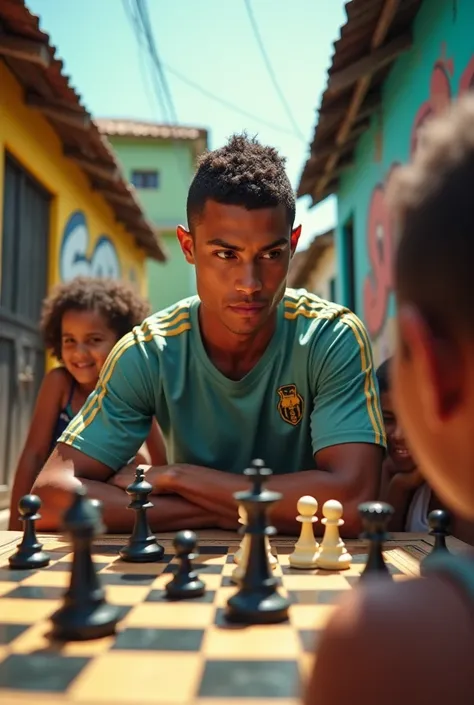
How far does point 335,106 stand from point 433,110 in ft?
6.67

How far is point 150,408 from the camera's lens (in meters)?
2.51

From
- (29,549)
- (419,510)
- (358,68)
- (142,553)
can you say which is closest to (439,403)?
(142,553)

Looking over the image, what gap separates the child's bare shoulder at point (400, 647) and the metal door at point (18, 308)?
5.71 m

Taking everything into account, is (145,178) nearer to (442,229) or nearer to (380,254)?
(380,254)

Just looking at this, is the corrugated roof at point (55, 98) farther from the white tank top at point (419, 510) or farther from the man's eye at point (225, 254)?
the white tank top at point (419, 510)

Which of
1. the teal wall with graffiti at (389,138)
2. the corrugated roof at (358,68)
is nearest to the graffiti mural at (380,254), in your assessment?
the teal wall with graffiti at (389,138)

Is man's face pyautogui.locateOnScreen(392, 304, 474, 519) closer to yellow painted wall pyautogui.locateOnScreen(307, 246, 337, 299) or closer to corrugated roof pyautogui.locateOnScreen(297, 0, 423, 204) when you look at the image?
corrugated roof pyautogui.locateOnScreen(297, 0, 423, 204)

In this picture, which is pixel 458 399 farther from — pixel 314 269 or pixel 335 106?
pixel 314 269

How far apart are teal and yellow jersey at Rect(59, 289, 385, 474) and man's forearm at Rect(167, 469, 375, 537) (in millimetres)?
316

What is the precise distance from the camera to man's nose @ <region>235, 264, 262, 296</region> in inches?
88.9

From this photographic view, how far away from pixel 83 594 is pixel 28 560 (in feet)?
1.64

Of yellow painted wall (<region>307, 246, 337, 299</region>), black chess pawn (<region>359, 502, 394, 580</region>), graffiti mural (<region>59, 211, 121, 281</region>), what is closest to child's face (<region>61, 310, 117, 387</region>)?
black chess pawn (<region>359, 502, 394, 580</region>)

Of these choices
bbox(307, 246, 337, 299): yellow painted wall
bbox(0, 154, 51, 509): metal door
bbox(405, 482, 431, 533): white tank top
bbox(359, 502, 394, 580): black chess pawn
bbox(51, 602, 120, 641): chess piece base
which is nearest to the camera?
bbox(51, 602, 120, 641): chess piece base

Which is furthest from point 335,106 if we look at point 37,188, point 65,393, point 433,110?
point 65,393
